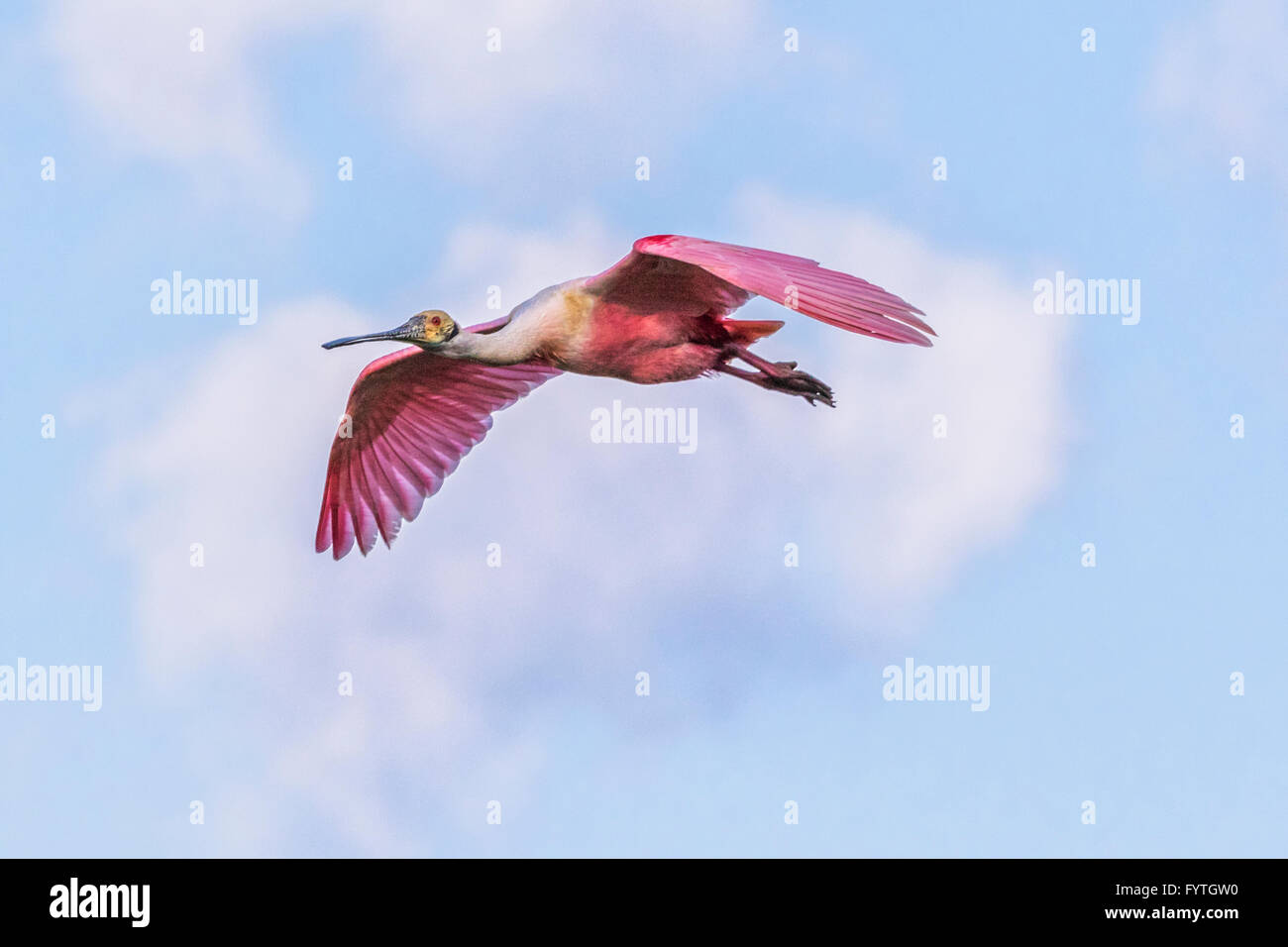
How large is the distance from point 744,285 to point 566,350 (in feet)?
6.18

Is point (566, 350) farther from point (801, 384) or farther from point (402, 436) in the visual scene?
point (402, 436)

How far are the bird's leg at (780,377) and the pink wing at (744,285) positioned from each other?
0.37m

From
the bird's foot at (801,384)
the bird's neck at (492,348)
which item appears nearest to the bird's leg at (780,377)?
the bird's foot at (801,384)

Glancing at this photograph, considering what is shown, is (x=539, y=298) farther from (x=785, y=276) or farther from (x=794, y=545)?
(x=794, y=545)

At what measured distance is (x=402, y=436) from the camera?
14.6 m

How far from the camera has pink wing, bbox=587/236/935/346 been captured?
10883mm

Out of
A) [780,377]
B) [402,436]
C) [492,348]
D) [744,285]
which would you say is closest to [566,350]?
[492,348]

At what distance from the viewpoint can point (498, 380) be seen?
571 inches

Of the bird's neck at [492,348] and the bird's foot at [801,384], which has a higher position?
the bird's neck at [492,348]

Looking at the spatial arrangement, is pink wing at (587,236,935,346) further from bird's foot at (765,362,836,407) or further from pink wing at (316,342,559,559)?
pink wing at (316,342,559,559)

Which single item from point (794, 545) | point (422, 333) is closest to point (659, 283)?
point (422, 333)

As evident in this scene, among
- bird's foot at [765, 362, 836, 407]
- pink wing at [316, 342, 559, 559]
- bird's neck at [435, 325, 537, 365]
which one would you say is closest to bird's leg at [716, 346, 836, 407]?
bird's foot at [765, 362, 836, 407]

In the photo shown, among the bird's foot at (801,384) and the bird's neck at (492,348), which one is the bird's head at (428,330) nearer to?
the bird's neck at (492,348)

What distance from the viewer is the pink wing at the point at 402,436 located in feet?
47.2
